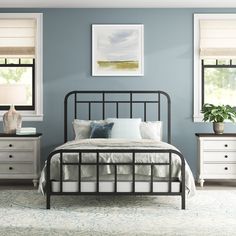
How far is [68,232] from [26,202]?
4.69 feet

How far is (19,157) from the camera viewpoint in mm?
6773

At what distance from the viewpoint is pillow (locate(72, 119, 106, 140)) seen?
6.66 metres

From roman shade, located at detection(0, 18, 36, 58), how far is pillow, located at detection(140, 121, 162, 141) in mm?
1978

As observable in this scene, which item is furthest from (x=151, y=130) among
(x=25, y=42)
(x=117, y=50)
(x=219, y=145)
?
(x=25, y=42)

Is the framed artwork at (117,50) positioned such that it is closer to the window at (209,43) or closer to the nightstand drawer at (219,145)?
the window at (209,43)

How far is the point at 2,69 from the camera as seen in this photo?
7.48 m

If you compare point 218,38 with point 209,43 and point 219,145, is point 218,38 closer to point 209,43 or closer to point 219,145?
point 209,43

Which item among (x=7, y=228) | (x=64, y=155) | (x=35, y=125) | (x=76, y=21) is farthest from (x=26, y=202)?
(x=76, y=21)

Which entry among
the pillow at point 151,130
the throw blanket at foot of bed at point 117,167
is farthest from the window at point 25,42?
the throw blanket at foot of bed at point 117,167

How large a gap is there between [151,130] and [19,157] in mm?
1811

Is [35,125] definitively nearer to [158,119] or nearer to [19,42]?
[19,42]

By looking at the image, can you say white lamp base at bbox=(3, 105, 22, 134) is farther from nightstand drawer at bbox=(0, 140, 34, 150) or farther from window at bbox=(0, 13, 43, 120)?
window at bbox=(0, 13, 43, 120)

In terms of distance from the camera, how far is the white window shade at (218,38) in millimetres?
7219

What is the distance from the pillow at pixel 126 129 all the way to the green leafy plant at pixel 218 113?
1011 millimetres
